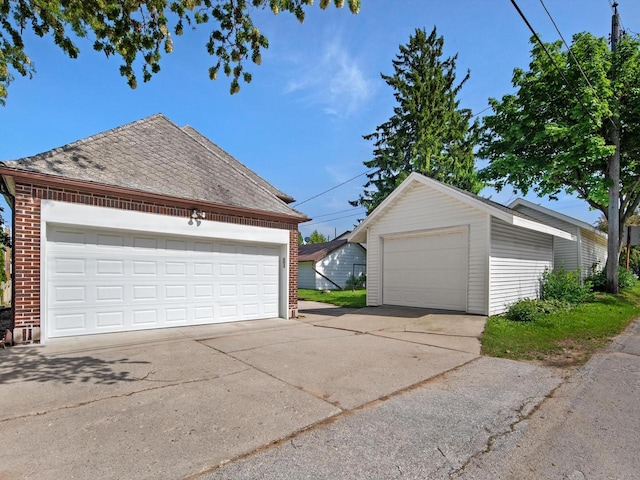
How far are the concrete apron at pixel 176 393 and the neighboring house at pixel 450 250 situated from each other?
4242mm

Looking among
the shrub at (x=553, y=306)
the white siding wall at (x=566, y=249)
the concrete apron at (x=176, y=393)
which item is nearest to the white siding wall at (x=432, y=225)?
the shrub at (x=553, y=306)

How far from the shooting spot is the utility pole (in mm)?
14102

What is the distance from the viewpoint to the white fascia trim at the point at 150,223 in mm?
6852

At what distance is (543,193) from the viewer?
15.8 meters

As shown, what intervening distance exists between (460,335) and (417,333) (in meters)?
0.93

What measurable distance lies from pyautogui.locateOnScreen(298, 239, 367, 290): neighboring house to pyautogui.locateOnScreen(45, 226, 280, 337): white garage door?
13.7 metres

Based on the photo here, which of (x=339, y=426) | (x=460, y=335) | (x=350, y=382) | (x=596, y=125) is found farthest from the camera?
(x=596, y=125)

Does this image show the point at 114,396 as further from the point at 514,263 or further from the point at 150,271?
the point at 514,263

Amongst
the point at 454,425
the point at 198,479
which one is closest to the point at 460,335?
the point at 454,425

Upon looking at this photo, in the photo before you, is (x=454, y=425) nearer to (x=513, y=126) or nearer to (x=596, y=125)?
(x=596, y=125)

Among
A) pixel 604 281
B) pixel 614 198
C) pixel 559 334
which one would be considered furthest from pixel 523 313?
pixel 604 281

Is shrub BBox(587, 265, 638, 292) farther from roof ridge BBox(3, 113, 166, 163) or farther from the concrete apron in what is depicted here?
roof ridge BBox(3, 113, 166, 163)

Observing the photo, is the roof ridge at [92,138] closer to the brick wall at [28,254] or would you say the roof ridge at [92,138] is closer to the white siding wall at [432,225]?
the brick wall at [28,254]

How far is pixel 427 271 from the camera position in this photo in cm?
1161
